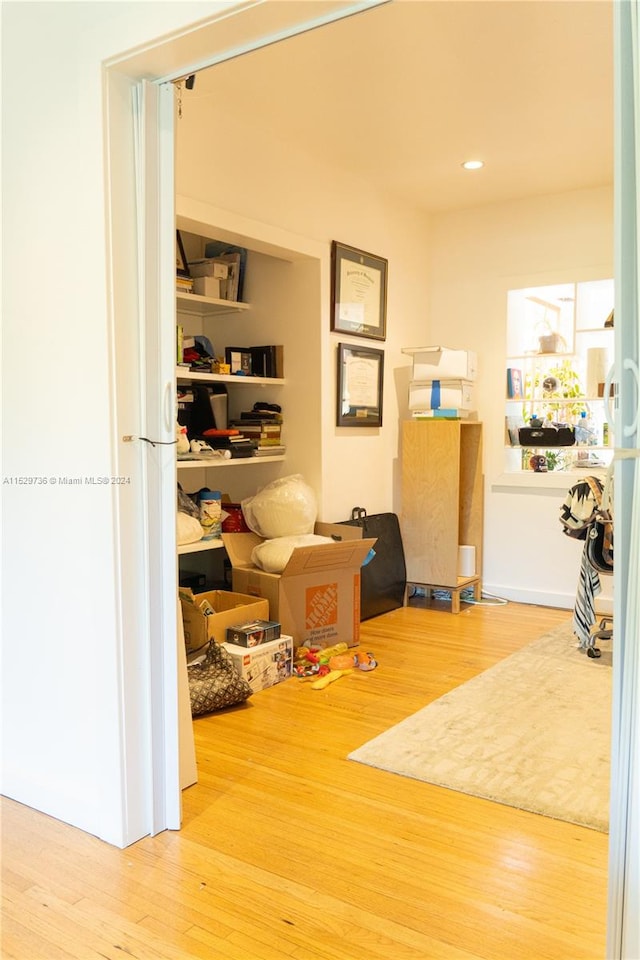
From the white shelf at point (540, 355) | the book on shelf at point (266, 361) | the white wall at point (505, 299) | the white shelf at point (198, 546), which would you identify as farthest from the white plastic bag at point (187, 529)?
the white shelf at point (540, 355)

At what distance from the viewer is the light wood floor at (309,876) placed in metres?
1.70

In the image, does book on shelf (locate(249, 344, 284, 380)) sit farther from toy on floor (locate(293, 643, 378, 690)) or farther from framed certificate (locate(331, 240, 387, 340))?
toy on floor (locate(293, 643, 378, 690))

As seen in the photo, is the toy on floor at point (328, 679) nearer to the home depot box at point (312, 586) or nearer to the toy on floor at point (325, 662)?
the toy on floor at point (325, 662)

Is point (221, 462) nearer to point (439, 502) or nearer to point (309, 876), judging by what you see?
point (439, 502)

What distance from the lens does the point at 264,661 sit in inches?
132

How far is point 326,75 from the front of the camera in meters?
3.17

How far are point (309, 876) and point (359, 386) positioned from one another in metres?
3.11

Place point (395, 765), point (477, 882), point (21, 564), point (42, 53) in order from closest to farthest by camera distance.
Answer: point (477, 882) → point (42, 53) → point (21, 564) → point (395, 765)

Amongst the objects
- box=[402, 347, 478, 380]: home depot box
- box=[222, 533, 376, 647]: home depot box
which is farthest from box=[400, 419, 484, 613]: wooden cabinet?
box=[222, 533, 376, 647]: home depot box

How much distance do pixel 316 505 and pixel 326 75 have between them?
2152mm

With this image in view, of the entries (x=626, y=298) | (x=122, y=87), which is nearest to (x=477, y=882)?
(x=626, y=298)

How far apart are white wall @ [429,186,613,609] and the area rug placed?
1.42 m

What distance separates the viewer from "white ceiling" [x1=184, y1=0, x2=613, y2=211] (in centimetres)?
279

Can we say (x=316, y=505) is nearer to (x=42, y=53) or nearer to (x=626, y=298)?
(x=42, y=53)
